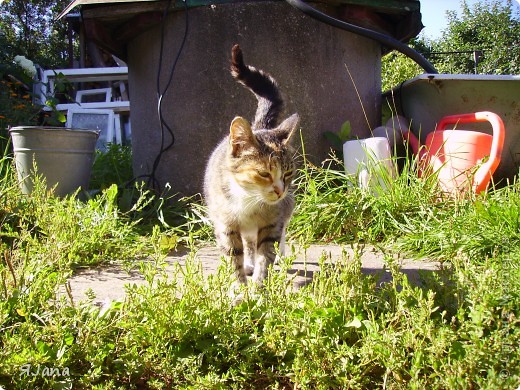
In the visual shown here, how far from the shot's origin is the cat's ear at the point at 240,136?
2.34 m

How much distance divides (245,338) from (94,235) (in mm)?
1455

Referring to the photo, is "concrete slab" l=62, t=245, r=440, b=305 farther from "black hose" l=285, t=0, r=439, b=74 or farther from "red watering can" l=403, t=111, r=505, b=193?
"black hose" l=285, t=0, r=439, b=74

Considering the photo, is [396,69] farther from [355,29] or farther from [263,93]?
[263,93]

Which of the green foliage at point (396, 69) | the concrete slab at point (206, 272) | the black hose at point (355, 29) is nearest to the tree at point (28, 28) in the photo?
the black hose at point (355, 29)

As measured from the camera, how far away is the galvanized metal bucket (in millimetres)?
3688

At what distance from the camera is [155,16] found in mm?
3957

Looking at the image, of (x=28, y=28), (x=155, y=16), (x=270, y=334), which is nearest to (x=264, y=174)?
(x=270, y=334)

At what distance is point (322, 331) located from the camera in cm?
155

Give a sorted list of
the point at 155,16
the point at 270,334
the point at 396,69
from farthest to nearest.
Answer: the point at 396,69
the point at 155,16
the point at 270,334

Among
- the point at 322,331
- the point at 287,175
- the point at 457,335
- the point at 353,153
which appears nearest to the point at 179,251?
the point at 287,175

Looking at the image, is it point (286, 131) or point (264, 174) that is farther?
point (286, 131)

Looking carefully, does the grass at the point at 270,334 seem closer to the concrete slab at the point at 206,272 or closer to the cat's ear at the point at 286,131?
the concrete slab at the point at 206,272

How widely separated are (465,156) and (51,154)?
9.95 feet

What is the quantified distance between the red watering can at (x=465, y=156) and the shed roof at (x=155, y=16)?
111 centimetres
